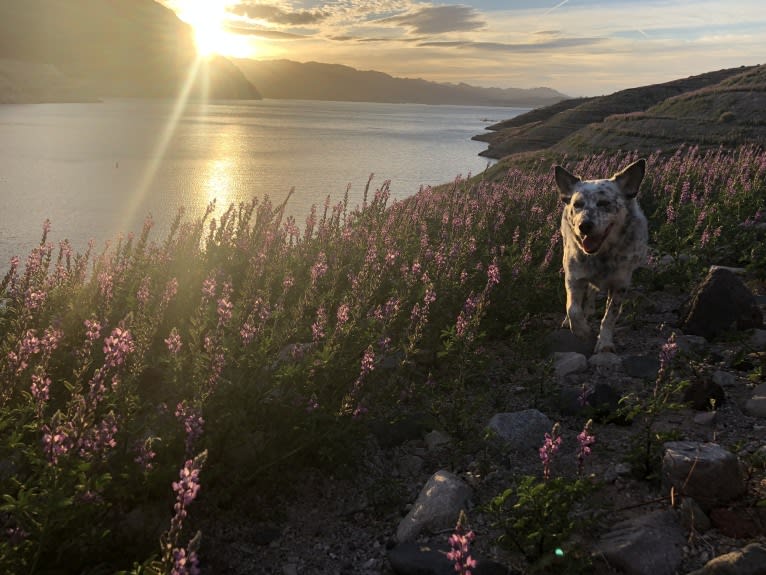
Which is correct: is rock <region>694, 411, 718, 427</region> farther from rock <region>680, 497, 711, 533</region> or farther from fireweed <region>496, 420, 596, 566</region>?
fireweed <region>496, 420, 596, 566</region>

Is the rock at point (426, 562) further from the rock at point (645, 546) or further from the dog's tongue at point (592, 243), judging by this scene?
the dog's tongue at point (592, 243)

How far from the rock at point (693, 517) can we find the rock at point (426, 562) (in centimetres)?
131

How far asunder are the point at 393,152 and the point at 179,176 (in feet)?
107

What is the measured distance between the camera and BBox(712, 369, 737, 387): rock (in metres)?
6.32

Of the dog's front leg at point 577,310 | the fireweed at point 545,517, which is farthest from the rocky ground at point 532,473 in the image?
the dog's front leg at point 577,310

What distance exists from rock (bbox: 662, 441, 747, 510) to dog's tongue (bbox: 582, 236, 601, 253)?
3.30 metres

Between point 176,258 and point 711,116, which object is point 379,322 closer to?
point 176,258

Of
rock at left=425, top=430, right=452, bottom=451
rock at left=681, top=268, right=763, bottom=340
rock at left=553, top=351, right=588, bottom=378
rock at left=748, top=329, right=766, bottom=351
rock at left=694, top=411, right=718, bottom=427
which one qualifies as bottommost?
rock at left=425, top=430, right=452, bottom=451

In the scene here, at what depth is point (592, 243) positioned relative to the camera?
702 cm

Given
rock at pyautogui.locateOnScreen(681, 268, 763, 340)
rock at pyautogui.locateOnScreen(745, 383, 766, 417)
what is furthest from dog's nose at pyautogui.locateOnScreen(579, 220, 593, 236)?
rock at pyautogui.locateOnScreen(745, 383, 766, 417)

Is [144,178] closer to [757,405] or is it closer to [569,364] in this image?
[569,364]

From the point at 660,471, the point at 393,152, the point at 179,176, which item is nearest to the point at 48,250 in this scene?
the point at 660,471

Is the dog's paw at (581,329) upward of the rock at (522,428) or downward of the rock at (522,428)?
upward

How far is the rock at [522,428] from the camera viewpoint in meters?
5.48
